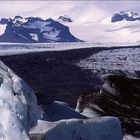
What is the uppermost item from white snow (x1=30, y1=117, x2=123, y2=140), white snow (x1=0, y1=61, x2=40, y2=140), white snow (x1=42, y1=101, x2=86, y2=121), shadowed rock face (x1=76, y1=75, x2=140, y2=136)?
white snow (x1=0, y1=61, x2=40, y2=140)

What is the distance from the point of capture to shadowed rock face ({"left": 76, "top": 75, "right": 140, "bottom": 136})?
1022 cm

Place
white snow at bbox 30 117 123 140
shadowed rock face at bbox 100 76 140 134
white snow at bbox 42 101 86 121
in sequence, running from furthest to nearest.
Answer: shadowed rock face at bbox 100 76 140 134 < white snow at bbox 42 101 86 121 < white snow at bbox 30 117 123 140

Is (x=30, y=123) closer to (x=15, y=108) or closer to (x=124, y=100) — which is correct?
(x=15, y=108)

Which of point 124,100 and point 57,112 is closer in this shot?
point 57,112

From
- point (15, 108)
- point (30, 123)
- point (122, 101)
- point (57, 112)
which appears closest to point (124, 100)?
point (122, 101)

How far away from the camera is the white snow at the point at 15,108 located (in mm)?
5695

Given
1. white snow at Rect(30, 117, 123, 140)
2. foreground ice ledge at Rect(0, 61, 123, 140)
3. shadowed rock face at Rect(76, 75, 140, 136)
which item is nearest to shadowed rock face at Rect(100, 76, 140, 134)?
shadowed rock face at Rect(76, 75, 140, 136)

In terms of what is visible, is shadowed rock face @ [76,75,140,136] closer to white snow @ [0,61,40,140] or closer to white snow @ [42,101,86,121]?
white snow @ [42,101,86,121]

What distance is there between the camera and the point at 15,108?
616 cm

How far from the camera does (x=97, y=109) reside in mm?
10555

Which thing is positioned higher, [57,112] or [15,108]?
[15,108]

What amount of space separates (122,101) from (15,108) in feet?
15.7

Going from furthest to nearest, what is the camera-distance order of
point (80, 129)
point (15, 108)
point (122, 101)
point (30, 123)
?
point (122, 101)
point (80, 129)
point (30, 123)
point (15, 108)

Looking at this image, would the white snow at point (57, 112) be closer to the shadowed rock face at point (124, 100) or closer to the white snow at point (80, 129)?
the white snow at point (80, 129)
